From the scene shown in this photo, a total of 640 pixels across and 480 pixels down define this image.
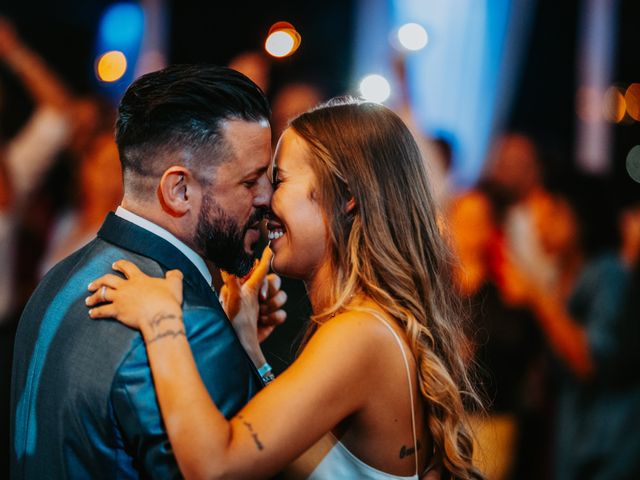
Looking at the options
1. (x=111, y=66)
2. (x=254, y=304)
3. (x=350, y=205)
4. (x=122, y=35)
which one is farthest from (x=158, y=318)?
(x=122, y=35)

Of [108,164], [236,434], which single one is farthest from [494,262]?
[236,434]

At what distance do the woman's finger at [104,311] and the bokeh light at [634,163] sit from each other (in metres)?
7.91

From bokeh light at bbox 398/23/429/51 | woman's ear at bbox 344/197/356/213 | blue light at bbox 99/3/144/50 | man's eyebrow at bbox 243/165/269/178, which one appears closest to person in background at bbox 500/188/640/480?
bokeh light at bbox 398/23/429/51

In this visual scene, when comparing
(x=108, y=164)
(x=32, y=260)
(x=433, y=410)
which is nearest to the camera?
(x=433, y=410)

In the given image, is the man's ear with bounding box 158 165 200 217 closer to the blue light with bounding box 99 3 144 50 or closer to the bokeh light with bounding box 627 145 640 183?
the blue light with bounding box 99 3 144 50

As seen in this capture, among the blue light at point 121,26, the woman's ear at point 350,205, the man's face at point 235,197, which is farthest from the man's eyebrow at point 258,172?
the blue light at point 121,26

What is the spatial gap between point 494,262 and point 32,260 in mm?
2344

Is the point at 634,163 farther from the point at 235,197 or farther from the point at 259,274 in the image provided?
the point at 235,197

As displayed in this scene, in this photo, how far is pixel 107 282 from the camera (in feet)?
5.80

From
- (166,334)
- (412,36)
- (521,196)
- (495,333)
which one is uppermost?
(412,36)

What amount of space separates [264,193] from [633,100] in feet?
26.1

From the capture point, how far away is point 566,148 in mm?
6852

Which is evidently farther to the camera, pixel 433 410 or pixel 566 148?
pixel 566 148

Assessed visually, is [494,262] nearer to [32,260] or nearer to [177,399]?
[32,260]
